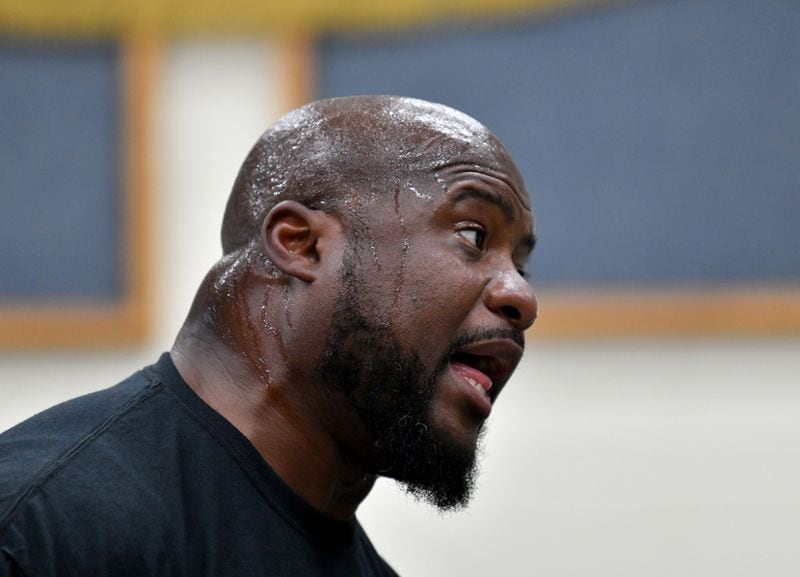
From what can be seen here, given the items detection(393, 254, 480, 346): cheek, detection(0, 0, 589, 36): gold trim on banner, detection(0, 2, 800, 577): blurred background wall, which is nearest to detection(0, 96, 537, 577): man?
detection(393, 254, 480, 346): cheek

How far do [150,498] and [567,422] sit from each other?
8.34 feet

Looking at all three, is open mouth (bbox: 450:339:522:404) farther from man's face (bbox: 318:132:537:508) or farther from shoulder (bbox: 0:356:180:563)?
shoulder (bbox: 0:356:180:563)

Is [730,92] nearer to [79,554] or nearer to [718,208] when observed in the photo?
[718,208]

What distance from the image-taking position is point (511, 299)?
1.96 metres

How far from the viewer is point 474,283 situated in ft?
6.46

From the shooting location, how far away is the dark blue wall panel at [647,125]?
13.5 ft

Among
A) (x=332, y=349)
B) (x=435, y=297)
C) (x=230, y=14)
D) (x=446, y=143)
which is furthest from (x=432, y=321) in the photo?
(x=230, y=14)

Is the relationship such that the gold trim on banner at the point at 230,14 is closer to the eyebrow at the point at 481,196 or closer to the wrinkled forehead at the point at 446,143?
the wrinkled forehead at the point at 446,143

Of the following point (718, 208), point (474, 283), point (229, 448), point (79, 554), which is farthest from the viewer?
point (718, 208)

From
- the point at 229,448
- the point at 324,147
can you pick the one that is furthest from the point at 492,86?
the point at 229,448

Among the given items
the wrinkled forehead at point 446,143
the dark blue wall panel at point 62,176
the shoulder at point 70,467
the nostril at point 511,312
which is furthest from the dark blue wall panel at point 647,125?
the shoulder at point 70,467

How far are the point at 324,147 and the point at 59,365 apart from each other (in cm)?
241

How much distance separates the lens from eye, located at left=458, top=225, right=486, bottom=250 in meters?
2.00

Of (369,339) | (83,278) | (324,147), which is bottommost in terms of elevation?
(83,278)
